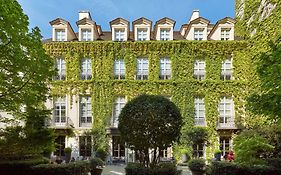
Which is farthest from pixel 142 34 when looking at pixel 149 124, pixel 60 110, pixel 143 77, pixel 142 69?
pixel 149 124

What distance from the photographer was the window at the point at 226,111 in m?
28.9

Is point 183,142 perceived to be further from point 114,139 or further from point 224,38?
point 224,38

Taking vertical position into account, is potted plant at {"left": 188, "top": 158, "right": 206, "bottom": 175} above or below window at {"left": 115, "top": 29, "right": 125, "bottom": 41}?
below

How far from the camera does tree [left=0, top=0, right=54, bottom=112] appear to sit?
1152 cm

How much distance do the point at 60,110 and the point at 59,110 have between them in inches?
3.5

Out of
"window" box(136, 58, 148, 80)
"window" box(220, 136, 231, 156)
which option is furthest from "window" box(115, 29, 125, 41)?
"window" box(220, 136, 231, 156)

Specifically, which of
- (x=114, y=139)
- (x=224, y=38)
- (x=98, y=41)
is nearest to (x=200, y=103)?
(x=224, y=38)

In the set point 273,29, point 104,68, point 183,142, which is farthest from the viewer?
point 104,68

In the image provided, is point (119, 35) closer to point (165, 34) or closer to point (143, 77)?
point (165, 34)

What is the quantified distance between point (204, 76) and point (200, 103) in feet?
8.20

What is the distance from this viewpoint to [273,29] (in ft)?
81.5

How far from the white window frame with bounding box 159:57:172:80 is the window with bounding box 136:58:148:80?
1376 millimetres

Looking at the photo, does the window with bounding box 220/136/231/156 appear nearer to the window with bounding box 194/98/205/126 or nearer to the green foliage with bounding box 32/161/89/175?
the window with bounding box 194/98/205/126

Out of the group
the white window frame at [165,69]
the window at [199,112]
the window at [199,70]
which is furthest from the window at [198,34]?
the window at [199,112]
